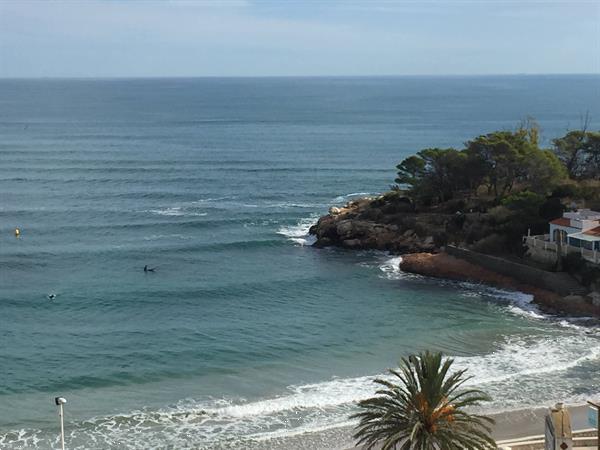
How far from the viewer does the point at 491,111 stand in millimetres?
196375

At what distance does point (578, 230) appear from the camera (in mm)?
48812

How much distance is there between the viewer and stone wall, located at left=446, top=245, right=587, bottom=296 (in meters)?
46.5

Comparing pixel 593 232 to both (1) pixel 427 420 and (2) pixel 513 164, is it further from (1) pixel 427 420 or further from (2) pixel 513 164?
(1) pixel 427 420

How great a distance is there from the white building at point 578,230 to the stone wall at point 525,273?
2.15 meters

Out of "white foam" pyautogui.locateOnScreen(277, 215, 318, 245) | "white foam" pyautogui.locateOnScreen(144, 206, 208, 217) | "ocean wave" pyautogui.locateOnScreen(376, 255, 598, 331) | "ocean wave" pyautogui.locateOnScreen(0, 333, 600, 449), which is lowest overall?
"ocean wave" pyautogui.locateOnScreen(0, 333, 600, 449)

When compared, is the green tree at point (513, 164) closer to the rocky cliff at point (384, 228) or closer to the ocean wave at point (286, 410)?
the rocky cliff at point (384, 228)

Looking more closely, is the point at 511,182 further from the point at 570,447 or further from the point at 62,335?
the point at 570,447

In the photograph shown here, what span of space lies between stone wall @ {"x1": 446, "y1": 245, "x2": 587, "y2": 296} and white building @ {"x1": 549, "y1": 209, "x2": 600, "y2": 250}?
7.04 feet

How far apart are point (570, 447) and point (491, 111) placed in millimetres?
182989

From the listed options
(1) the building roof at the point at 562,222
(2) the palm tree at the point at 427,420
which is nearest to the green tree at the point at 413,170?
(1) the building roof at the point at 562,222

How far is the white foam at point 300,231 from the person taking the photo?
6328 cm

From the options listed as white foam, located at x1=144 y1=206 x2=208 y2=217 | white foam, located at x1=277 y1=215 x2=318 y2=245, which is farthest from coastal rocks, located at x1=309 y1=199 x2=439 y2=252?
white foam, located at x1=144 y1=206 x2=208 y2=217

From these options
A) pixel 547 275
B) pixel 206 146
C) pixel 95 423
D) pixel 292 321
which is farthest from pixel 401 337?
pixel 206 146

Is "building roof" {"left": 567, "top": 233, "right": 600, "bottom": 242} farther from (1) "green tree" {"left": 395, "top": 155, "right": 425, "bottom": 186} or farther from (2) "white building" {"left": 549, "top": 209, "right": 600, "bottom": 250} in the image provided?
(1) "green tree" {"left": 395, "top": 155, "right": 425, "bottom": 186}
